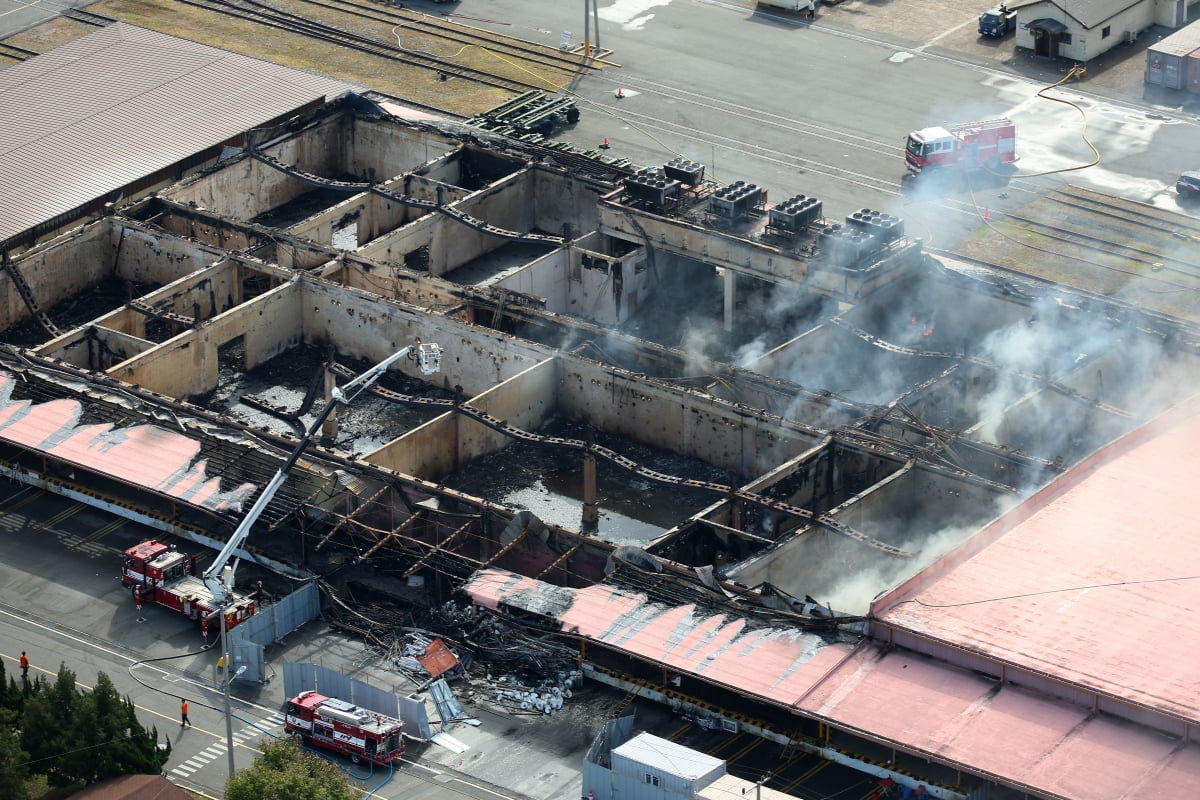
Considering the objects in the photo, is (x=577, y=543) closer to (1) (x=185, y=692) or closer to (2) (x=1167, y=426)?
(1) (x=185, y=692)

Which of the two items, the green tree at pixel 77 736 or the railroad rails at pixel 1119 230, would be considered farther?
the railroad rails at pixel 1119 230

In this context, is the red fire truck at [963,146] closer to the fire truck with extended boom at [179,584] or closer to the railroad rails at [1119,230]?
the railroad rails at [1119,230]

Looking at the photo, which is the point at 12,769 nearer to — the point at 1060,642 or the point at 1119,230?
the point at 1060,642

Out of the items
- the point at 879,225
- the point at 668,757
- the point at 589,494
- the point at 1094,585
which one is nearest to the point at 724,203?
the point at 879,225

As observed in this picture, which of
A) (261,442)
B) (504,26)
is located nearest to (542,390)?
(261,442)

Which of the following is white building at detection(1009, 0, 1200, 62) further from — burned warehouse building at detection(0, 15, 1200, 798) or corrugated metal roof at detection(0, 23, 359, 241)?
corrugated metal roof at detection(0, 23, 359, 241)

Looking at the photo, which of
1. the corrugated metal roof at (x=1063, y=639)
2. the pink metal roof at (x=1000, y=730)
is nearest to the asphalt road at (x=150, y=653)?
the pink metal roof at (x=1000, y=730)
